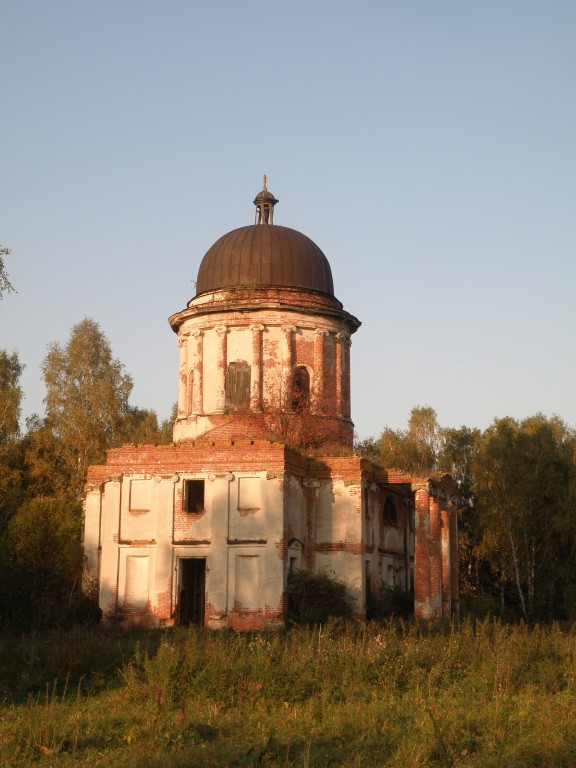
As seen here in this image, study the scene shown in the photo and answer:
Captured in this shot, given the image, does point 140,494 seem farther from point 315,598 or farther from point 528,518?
point 528,518

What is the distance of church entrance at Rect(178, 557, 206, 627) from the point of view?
27391mm

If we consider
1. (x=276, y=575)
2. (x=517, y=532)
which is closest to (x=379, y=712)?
(x=276, y=575)

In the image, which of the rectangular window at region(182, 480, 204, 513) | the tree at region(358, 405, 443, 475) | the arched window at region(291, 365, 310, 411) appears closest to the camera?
the rectangular window at region(182, 480, 204, 513)

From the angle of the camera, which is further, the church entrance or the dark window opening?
the dark window opening

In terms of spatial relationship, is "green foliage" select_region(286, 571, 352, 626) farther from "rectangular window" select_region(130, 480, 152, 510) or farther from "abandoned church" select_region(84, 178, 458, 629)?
"rectangular window" select_region(130, 480, 152, 510)

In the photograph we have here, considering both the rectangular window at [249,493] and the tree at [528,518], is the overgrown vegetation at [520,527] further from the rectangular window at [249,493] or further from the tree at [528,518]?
the rectangular window at [249,493]

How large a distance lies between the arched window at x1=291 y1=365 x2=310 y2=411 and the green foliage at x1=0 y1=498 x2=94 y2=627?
7.64 metres

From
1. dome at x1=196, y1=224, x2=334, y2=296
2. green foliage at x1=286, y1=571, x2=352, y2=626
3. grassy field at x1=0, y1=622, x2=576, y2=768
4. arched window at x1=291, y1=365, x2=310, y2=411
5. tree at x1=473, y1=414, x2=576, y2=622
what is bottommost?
grassy field at x1=0, y1=622, x2=576, y2=768

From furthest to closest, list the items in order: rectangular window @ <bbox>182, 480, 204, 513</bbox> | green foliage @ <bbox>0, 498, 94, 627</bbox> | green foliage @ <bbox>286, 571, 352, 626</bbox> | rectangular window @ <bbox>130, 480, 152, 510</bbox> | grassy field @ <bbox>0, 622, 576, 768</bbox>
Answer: rectangular window @ <bbox>130, 480, 152, 510</bbox>, rectangular window @ <bbox>182, 480, 204, 513</bbox>, green foliage @ <bbox>0, 498, 94, 627</bbox>, green foliage @ <bbox>286, 571, 352, 626</bbox>, grassy field @ <bbox>0, 622, 576, 768</bbox>

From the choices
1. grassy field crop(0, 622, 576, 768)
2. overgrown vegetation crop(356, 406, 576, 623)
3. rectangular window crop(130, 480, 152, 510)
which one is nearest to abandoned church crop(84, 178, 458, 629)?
rectangular window crop(130, 480, 152, 510)

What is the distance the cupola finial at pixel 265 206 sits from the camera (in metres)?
34.4

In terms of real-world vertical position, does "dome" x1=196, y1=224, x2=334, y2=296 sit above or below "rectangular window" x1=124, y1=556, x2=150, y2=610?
above

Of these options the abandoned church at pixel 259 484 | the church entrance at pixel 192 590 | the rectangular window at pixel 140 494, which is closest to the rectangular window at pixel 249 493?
the abandoned church at pixel 259 484

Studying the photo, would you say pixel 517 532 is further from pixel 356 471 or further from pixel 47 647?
pixel 47 647
